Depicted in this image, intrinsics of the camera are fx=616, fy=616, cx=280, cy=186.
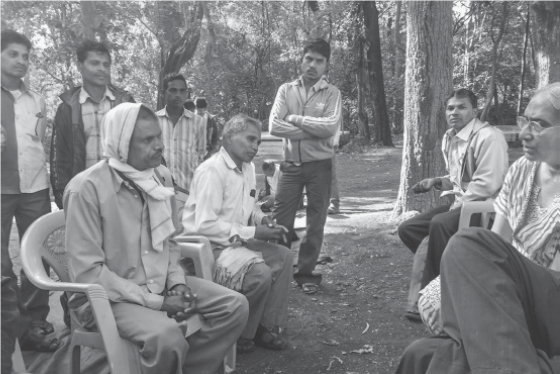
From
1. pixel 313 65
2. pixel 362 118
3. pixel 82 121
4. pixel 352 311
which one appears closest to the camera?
pixel 82 121

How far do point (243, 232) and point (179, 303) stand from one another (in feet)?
3.02

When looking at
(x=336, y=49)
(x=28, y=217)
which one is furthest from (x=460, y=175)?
(x=336, y=49)

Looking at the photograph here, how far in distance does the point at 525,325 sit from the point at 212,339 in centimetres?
155

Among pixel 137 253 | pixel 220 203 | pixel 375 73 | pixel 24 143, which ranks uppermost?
pixel 375 73

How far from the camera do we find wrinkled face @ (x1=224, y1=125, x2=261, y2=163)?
13.2ft

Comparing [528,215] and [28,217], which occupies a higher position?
[528,215]

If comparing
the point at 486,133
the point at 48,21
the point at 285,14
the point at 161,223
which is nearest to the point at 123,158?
the point at 161,223

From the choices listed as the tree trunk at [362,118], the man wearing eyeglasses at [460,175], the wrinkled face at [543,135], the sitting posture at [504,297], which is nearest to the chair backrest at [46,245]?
the sitting posture at [504,297]

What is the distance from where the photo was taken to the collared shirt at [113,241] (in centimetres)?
291

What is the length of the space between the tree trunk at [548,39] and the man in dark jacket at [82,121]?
7122 millimetres

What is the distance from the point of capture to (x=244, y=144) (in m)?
4.03

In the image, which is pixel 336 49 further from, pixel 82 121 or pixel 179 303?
pixel 179 303

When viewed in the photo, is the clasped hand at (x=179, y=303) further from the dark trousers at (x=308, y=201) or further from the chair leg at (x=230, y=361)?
the dark trousers at (x=308, y=201)

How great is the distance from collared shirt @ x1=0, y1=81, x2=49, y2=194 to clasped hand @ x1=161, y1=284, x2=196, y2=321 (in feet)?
5.35
